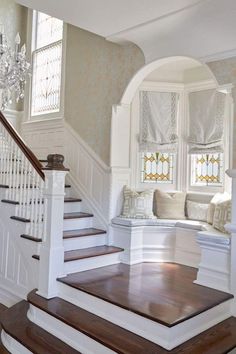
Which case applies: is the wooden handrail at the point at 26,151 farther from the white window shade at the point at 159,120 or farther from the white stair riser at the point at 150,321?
the white window shade at the point at 159,120

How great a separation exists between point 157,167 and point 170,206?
2.22 ft

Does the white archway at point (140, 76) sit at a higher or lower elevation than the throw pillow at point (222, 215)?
higher

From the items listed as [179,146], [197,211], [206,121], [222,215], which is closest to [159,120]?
[179,146]

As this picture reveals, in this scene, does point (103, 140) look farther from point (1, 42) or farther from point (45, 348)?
point (45, 348)

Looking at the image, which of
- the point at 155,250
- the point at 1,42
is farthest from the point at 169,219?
the point at 1,42

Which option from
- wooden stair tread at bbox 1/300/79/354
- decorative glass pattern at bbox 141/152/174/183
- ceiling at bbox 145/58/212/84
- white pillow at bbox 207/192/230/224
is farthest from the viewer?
decorative glass pattern at bbox 141/152/174/183

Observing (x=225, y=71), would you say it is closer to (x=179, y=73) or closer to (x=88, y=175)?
(x=179, y=73)

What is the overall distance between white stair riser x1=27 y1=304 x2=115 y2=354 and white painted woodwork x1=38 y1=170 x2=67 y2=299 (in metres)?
0.19

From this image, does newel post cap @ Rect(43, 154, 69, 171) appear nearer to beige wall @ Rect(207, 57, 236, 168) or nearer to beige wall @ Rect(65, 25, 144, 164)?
beige wall @ Rect(65, 25, 144, 164)

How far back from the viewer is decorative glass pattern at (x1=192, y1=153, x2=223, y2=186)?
4328 millimetres

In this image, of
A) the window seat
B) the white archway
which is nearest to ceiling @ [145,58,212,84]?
the white archway

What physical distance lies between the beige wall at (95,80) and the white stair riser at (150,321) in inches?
72.3

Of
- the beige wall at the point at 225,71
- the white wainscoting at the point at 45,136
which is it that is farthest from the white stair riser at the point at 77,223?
the beige wall at the point at 225,71

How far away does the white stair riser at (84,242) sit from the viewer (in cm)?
368
